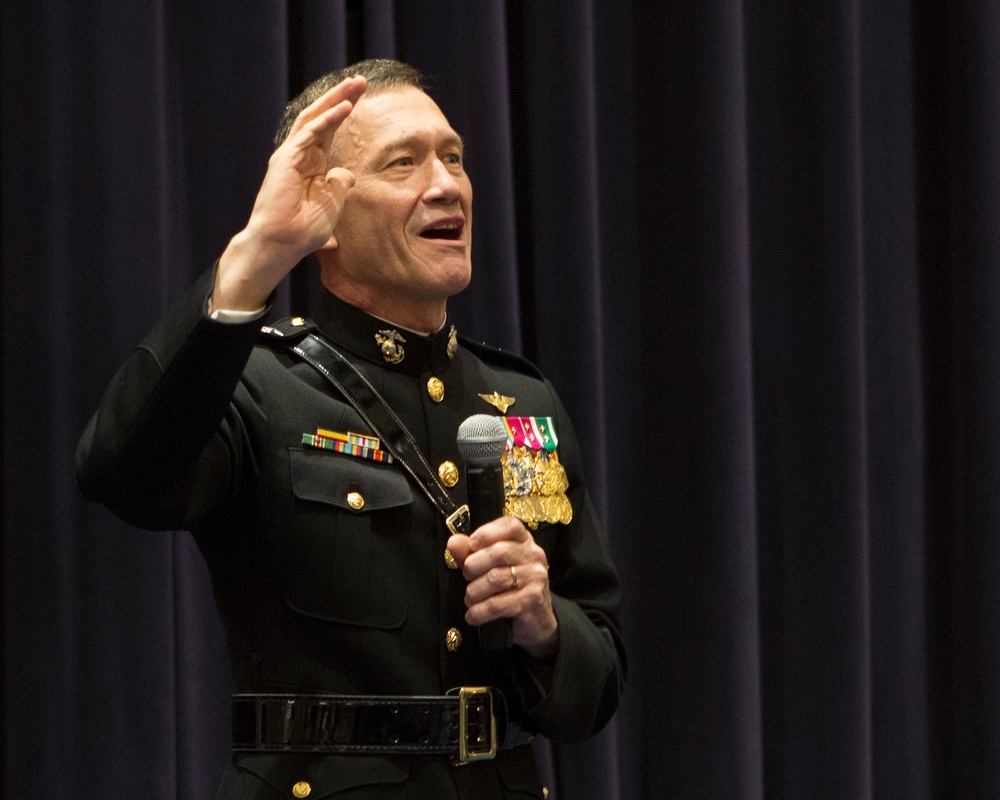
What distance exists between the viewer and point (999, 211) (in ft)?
8.09

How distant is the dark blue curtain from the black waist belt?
0.61 metres

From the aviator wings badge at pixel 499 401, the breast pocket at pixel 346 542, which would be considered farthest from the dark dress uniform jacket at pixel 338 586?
the aviator wings badge at pixel 499 401

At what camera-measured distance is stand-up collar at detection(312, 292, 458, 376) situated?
153 centimetres

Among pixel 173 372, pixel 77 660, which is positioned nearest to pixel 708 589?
pixel 77 660

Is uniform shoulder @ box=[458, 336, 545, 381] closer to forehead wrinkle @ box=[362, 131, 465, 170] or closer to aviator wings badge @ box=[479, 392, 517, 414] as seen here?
aviator wings badge @ box=[479, 392, 517, 414]

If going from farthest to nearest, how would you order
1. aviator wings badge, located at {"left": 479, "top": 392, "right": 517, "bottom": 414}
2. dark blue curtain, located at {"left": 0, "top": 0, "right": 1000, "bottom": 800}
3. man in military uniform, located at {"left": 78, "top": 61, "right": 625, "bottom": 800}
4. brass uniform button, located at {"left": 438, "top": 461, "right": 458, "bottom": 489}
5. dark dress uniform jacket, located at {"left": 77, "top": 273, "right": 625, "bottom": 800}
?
1. dark blue curtain, located at {"left": 0, "top": 0, "right": 1000, "bottom": 800}
2. aviator wings badge, located at {"left": 479, "top": 392, "right": 517, "bottom": 414}
3. brass uniform button, located at {"left": 438, "top": 461, "right": 458, "bottom": 489}
4. dark dress uniform jacket, located at {"left": 77, "top": 273, "right": 625, "bottom": 800}
5. man in military uniform, located at {"left": 78, "top": 61, "right": 625, "bottom": 800}

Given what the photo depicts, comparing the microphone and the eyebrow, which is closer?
the microphone

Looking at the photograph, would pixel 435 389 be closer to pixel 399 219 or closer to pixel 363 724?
pixel 399 219

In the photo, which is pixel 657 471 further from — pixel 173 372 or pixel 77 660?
pixel 173 372

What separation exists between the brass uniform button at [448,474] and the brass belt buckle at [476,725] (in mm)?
222

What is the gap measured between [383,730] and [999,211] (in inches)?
64.8

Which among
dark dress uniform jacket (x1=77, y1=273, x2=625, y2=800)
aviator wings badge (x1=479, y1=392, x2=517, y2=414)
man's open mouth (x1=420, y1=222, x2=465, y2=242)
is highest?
man's open mouth (x1=420, y1=222, x2=465, y2=242)

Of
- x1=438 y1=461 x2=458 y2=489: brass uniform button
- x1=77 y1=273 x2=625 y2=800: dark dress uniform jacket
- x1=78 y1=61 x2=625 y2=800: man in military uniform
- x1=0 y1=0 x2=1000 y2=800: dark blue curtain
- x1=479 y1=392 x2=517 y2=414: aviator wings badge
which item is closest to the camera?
x1=78 y1=61 x2=625 y2=800: man in military uniform

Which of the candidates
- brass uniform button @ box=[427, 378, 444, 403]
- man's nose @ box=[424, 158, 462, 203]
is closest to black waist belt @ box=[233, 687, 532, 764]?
brass uniform button @ box=[427, 378, 444, 403]
